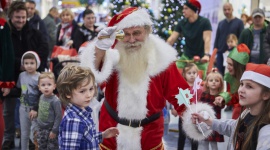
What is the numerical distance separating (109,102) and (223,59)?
21.0 ft

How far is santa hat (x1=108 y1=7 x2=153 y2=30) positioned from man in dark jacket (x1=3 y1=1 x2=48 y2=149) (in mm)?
2525

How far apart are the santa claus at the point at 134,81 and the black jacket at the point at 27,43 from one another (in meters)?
2.66

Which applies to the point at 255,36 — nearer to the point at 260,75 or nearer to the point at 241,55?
the point at 241,55

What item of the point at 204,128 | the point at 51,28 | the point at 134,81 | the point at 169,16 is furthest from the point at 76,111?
the point at 169,16

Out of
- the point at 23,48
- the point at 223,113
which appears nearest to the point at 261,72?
the point at 23,48

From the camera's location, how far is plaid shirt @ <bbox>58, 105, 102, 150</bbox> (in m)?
3.04

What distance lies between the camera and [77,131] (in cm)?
304

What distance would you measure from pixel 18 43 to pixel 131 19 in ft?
9.62

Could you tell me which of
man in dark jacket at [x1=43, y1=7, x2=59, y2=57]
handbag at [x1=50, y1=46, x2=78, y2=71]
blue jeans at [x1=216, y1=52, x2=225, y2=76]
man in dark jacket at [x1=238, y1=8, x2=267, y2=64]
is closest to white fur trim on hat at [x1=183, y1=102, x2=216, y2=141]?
handbag at [x1=50, y1=46, x2=78, y2=71]

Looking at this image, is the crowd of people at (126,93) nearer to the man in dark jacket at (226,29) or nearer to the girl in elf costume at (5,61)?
the girl in elf costume at (5,61)

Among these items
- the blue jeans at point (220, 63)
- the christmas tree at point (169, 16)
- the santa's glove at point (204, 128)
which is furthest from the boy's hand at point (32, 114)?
the christmas tree at point (169, 16)

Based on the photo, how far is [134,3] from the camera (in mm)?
12320

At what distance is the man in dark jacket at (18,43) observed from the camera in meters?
6.09

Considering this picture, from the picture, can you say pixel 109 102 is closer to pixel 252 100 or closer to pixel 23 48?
pixel 252 100
